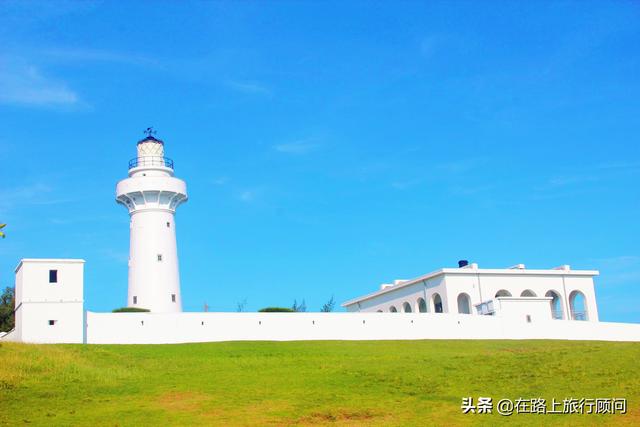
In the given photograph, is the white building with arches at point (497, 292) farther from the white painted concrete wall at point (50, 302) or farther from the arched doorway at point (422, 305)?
the white painted concrete wall at point (50, 302)

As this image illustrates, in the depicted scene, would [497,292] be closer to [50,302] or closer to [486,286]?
[486,286]

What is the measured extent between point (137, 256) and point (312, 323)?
1158 cm

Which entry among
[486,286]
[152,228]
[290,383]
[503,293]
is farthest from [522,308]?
[290,383]

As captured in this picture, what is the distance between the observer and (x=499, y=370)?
29.1 m

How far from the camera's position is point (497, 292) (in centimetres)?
5434

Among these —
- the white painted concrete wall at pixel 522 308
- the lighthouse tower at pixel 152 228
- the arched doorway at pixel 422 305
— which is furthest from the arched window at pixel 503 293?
the lighthouse tower at pixel 152 228

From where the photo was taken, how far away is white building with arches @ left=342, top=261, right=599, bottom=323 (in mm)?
49031

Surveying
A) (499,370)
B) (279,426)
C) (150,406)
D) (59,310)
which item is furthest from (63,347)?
(499,370)

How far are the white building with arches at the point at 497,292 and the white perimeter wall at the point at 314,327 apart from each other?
186cm

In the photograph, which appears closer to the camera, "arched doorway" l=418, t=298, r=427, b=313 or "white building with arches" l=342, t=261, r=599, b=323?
"white building with arches" l=342, t=261, r=599, b=323

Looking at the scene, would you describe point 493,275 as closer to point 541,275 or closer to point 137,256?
point 541,275

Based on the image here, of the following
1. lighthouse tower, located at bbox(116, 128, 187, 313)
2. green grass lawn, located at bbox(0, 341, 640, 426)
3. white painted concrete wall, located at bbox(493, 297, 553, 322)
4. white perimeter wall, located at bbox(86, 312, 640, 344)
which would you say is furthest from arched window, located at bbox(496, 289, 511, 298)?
lighthouse tower, located at bbox(116, 128, 187, 313)

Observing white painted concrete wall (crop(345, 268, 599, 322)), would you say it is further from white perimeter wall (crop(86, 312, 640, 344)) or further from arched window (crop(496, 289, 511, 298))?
white perimeter wall (crop(86, 312, 640, 344))

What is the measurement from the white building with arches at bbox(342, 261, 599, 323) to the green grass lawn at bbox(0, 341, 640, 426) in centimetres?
1279
